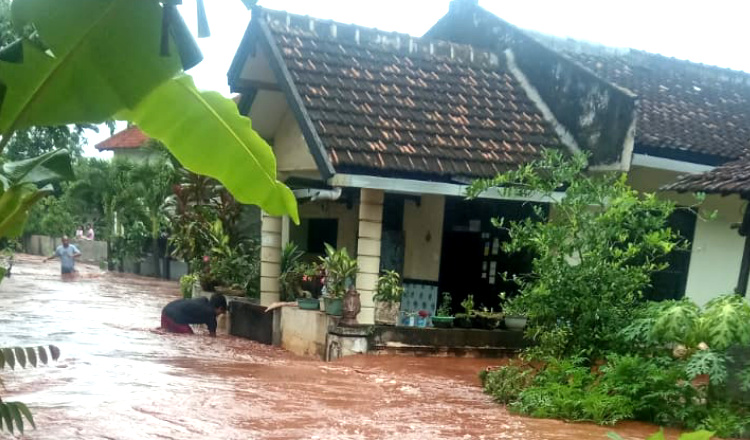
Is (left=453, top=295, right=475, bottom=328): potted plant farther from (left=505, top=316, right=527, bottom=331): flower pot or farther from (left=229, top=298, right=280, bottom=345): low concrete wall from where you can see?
(left=229, top=298, right=280, bottom=345): low concrete wall

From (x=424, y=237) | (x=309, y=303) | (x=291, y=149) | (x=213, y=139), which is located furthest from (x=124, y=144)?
(x=213, y=139)

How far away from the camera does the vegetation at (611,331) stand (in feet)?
20.5

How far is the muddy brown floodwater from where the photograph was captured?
228 inches

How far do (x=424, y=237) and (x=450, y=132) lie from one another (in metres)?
2.37

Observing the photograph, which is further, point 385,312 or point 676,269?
point 676,269

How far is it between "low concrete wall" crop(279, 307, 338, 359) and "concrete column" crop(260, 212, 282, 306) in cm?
90

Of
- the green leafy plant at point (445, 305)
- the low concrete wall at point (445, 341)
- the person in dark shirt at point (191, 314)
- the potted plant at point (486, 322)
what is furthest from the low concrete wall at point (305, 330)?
the potted plant at point (486, 322)

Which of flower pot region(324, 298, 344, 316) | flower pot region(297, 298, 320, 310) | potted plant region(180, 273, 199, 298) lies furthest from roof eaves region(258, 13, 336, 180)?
potted plant region(180, 273, 199, 298)

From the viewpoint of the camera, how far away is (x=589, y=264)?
7.33 meters

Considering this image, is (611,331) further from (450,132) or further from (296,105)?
(296,105)

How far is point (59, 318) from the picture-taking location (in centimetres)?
1302

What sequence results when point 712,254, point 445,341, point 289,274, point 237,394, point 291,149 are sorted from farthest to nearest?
point 289,274
point 291,149
point 712,254
point 445,341
point 237,394

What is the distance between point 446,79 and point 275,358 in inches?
203

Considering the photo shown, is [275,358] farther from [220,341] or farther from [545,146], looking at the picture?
[545,146]
